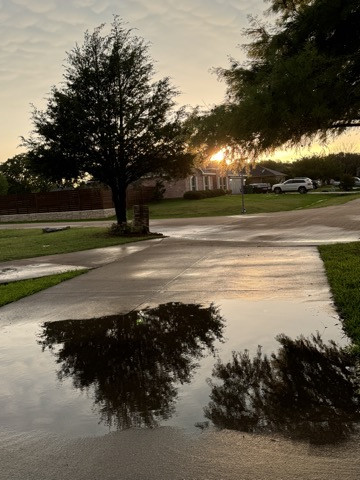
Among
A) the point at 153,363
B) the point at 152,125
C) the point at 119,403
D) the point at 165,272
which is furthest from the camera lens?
the point at 152,125

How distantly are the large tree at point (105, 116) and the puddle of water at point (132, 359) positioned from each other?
47.5 ft

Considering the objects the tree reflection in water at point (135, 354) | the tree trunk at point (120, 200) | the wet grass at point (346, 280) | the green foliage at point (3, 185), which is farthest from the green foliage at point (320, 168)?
the tree reflection in water at point (135, 354)

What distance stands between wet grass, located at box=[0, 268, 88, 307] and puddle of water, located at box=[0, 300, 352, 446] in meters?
2.22

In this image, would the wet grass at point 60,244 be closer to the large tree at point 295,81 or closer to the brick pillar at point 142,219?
the brick pillar at point 142,219

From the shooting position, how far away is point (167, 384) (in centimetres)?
474

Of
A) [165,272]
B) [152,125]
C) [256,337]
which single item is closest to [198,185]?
[152,125]

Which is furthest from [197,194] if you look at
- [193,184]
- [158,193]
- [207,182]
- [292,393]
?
[292,393]

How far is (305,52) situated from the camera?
954cm

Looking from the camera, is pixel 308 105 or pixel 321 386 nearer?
pixel 321 386

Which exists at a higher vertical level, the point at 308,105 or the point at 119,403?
the point at 308,105

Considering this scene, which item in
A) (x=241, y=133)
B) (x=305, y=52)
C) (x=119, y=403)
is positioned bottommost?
(x=119, y=403)

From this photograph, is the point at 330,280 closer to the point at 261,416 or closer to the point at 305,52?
the point at 305,52

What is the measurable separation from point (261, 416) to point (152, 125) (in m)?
18.4

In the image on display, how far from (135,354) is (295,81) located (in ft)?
19.1
